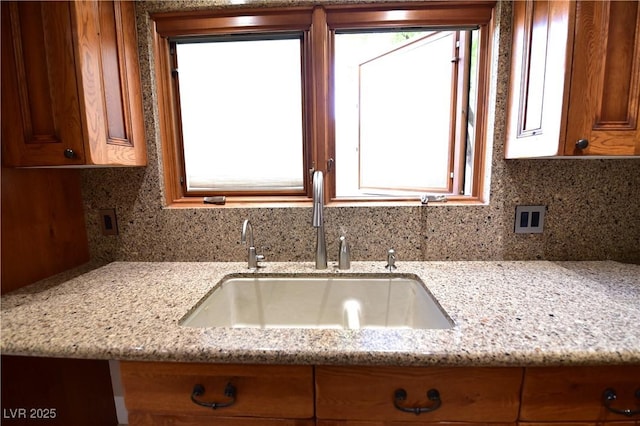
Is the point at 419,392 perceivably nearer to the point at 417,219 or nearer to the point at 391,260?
the point at 391,260

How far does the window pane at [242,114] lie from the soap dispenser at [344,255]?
0.35 metres

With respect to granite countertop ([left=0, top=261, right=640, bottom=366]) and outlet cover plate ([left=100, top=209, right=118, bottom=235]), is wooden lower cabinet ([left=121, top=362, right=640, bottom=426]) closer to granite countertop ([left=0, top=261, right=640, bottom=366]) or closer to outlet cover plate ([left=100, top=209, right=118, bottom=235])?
granite countertop ([left=0, top=261, right=640, bottom=366])

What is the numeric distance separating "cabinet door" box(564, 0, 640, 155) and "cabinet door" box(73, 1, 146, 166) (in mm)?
1462

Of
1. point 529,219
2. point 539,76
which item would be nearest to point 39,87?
point 539,76

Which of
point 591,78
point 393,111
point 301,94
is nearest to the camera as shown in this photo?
point 591,78

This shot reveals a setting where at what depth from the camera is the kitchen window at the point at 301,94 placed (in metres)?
1.19

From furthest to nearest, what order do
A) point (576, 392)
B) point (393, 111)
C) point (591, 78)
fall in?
point (393, 111), point (591, 78), point (576, 392)

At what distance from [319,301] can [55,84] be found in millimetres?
1134

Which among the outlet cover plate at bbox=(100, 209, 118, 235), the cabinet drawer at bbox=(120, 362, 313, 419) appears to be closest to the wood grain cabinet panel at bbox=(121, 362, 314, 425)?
the cabinet drawer at bbox=(120, 362, 313, 419)

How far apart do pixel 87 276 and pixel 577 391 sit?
5.22 ft

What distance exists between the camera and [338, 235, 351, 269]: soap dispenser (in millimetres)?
1172

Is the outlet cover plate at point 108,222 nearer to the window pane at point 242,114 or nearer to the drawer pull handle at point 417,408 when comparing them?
the window pane at point 242,114

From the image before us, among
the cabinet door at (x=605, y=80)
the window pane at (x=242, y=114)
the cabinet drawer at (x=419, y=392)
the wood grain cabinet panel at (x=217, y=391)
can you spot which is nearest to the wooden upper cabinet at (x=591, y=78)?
the cabinet door at (x=605, y=80)

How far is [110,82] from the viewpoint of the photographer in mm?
1008
